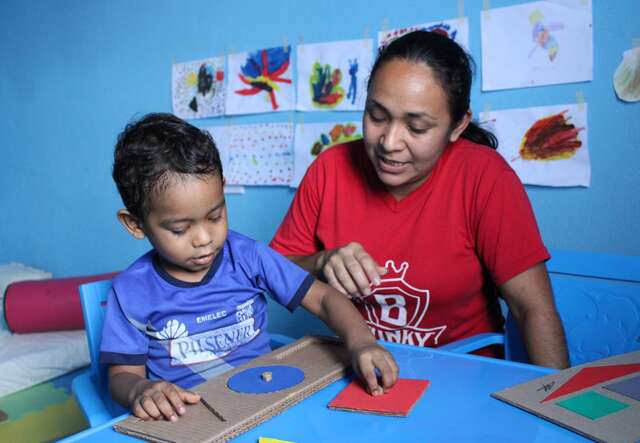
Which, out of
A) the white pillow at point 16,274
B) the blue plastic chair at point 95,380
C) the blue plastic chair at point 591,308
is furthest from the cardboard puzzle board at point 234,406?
the white pillow at point 16,274

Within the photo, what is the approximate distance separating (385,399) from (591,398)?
0.82 feet

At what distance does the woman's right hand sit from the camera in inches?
38.0

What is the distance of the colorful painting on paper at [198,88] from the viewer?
222 cm

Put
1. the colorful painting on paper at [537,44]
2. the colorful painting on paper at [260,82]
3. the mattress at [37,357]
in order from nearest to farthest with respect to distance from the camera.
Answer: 1. the colorful painting on paper at [537,44]
2. the colorful painting on paper at [260,82]
3. the mattress at [37,357]

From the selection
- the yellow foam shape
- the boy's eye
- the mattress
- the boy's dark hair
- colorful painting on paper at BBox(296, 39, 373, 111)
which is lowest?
the yellow foam shape

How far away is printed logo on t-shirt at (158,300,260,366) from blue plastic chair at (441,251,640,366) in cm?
42

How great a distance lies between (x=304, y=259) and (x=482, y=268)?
15.4 inches

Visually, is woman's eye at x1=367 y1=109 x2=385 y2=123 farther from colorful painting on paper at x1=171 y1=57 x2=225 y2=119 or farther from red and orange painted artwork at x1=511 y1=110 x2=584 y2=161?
colorful painting on paper at x1=171 y1=57 x2=225 y2=119

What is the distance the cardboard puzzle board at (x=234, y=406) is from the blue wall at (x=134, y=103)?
0.99 meters

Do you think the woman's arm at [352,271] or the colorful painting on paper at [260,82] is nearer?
the woman's arm at [352,271]

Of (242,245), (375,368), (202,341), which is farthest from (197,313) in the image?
(375,368)

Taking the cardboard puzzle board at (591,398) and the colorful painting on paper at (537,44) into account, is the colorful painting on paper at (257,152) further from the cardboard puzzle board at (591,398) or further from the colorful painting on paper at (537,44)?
the cardboard puzzle board at (591,398)

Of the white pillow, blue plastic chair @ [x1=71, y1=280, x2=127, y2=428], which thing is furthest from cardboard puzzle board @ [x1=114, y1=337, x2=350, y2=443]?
the white pillow

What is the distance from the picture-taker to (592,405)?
2.16ft
